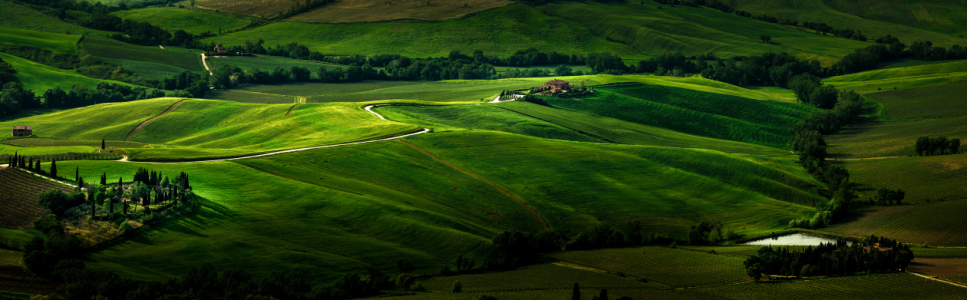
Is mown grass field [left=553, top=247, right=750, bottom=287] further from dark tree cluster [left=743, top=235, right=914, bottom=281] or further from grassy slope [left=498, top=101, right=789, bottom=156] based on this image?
grassy slope [left=498, top=101, right=789, bottom=156]

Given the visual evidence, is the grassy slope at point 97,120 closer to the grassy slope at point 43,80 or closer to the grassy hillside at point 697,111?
the grassy slope at point 43,80

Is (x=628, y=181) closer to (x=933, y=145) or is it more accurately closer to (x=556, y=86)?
(x=933, y=145)

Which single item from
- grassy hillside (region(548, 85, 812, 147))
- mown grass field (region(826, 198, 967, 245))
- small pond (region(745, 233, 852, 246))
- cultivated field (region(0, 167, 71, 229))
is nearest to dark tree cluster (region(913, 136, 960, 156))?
grassy hillside (region(548, 85, 812, 147))

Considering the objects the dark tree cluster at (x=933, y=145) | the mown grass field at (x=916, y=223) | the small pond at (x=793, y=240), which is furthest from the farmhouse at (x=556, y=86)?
the small pond at (x=793, y=240)

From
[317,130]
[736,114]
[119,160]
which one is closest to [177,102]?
[317,130]

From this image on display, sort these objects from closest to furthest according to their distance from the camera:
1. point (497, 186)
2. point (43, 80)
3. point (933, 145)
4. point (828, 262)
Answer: point (828, 262) < point (497, 186) < point (933, 145) < point (43, 80)

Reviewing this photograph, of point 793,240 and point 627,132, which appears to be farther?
point 627,132

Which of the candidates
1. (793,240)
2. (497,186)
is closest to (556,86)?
(497,186)
